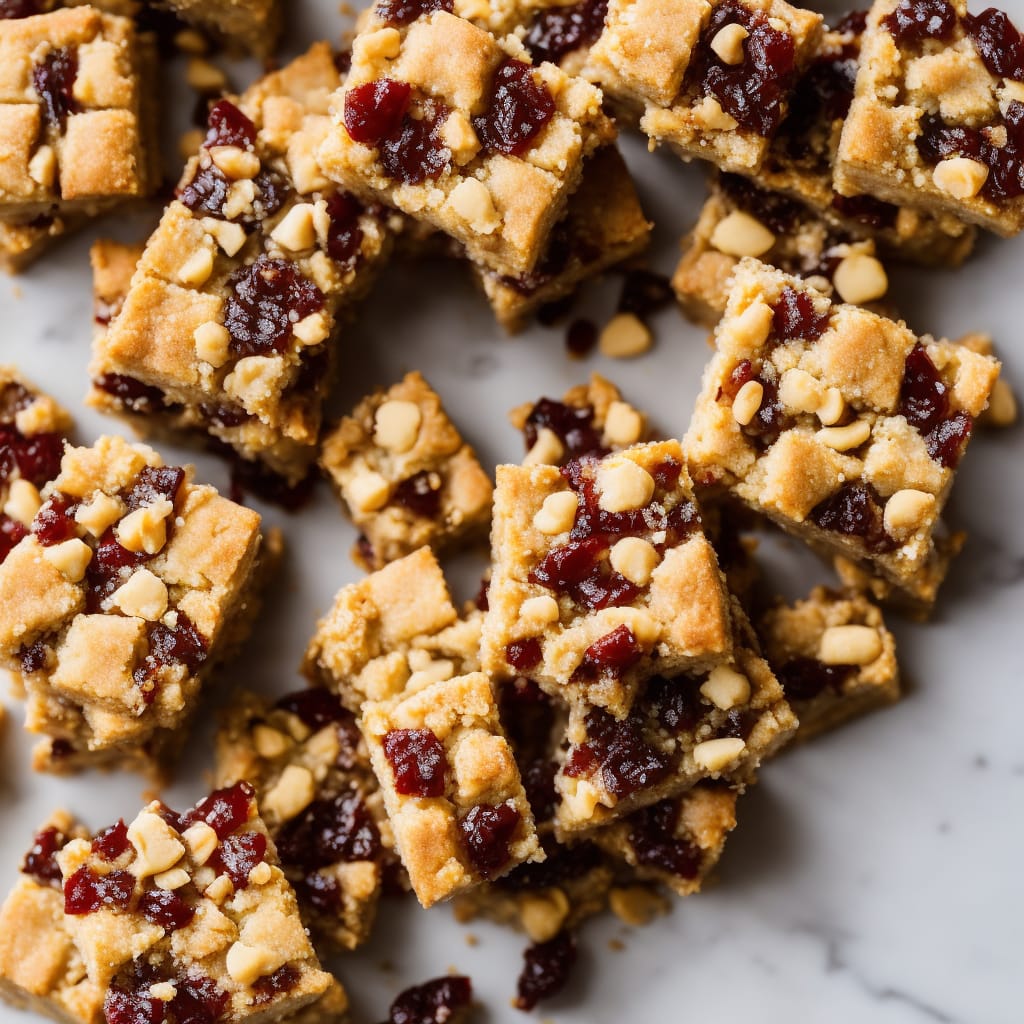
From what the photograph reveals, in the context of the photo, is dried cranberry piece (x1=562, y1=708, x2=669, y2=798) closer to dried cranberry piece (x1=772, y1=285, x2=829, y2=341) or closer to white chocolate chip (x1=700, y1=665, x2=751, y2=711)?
white chocolate chip (x1=700, y1=665, x2=751, y2=711)

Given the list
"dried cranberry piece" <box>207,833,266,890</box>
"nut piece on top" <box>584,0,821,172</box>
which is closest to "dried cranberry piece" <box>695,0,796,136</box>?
"nut piece on top" <box>584,0,821,172</box>

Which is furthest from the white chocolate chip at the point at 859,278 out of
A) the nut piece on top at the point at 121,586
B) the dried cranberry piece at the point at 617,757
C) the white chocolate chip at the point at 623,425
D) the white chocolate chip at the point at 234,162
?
the nut piece on top at the point at 121,586

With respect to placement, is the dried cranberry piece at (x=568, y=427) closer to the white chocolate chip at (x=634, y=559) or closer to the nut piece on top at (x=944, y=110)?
the white chocolate chip at (x=634, y=559)

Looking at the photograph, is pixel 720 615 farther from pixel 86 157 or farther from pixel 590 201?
pixel 86 157

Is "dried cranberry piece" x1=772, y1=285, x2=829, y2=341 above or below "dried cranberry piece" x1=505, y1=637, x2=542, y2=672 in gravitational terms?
above

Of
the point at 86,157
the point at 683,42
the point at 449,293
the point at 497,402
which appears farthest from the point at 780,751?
the point at 86,157

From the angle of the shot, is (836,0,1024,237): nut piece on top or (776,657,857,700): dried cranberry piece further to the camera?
(776,657,857,700): dried cranberry piece

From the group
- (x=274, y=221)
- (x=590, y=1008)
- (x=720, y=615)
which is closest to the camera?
(x=720, y=615)

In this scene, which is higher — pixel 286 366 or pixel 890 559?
pixel 286 366
